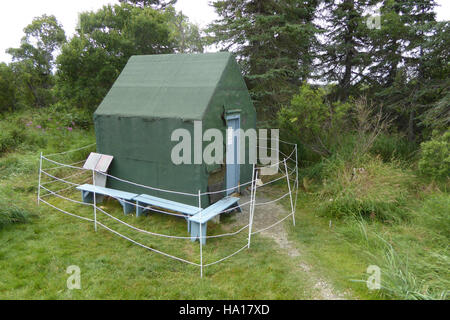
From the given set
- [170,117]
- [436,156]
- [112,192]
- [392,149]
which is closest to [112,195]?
[112,192]

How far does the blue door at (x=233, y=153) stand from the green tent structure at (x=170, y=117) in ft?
0.09

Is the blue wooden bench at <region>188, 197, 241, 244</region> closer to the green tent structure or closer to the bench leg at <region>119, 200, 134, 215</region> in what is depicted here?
the green tent structure

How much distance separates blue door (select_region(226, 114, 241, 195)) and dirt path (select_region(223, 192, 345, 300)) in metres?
0.66

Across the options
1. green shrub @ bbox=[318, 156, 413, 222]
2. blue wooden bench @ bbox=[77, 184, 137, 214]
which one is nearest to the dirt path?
green shrub @ bbox=[318, 156, 413, 222]

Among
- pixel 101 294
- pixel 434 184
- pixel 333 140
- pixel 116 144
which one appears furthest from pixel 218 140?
pixel 434 184

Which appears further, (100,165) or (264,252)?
→ (100,165)

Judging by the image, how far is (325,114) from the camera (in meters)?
9.26

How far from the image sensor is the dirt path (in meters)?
4.52

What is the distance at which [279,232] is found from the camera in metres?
6.52

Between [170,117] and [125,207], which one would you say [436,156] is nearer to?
[170,117]

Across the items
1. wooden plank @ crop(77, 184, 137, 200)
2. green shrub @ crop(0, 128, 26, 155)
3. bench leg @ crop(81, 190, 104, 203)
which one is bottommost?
bench leg @ crop(81, 190, 104, 203)

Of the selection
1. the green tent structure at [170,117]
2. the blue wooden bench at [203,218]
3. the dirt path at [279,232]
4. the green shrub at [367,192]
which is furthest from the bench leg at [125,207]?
the green shrub at [367,192]

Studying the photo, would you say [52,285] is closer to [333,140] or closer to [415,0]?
[333,140]

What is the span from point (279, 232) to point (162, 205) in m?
2.75
